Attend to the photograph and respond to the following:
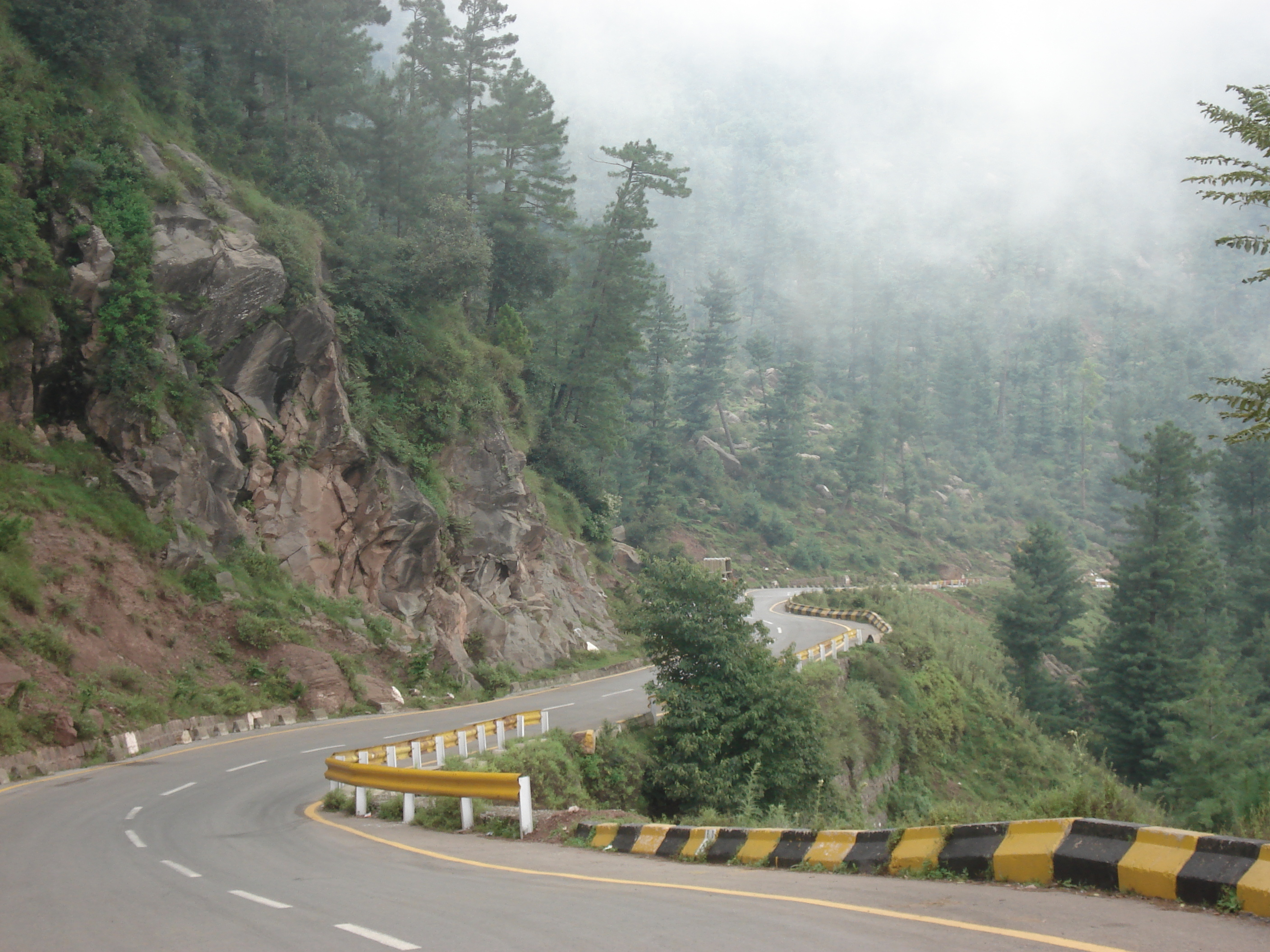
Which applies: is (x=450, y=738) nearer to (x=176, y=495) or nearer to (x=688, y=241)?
(x=176, y=495)

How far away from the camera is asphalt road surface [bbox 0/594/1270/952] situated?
5379 millimetres

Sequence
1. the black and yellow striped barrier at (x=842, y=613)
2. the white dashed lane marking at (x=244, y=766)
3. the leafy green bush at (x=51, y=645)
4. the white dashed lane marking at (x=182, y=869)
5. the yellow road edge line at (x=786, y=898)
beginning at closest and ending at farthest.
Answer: the yellow road edge line at (x=786, y=898), the white dashed lane marking at (x=182, y=869), the white dashed lane marking at (x=244, y=766), the leafy green bush at (x=51, y=645), the black and yellow striped barrier at (x=842, y=613)

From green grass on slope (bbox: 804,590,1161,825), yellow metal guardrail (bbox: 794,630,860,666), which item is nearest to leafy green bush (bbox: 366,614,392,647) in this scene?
yellow metal guardrail (bbox: 794,630,860,666)

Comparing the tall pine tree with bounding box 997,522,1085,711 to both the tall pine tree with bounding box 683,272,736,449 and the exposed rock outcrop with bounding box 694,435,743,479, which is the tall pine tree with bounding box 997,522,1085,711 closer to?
the exposed rock outcrop with bounding box 694,435,743,479

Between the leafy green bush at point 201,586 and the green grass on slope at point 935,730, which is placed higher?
the leafy green bush at point 201,586

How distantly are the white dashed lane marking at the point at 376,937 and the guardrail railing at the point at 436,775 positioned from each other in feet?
14.1

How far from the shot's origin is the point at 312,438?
91.8ft

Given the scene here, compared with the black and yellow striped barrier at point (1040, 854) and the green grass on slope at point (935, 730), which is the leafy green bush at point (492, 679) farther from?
the black and yellow striped barrier at point (1040, 854)

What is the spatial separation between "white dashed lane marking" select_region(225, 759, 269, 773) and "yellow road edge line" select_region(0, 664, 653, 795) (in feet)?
8.31

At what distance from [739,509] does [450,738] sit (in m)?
57.8

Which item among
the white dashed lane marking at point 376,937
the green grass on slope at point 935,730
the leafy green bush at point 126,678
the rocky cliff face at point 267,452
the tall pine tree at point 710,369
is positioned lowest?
the green grass on slope at point 935,730

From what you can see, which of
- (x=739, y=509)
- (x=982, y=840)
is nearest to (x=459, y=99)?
(x=739, y=509)

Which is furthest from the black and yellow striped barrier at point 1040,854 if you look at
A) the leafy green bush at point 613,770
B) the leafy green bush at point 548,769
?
the leafy green bush at point 613,770

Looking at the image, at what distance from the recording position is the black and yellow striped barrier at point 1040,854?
5.45 m
